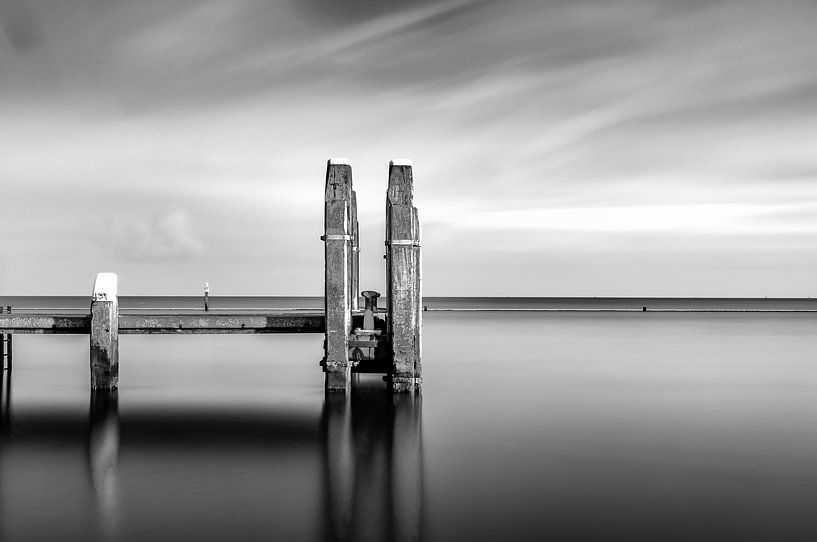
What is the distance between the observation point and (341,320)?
12.9 metres

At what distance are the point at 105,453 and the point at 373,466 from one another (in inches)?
150

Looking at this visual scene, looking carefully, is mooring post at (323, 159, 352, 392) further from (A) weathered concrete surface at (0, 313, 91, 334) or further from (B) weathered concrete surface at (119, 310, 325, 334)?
(A) weathered concrete surface at (0, 313, 91, 334)

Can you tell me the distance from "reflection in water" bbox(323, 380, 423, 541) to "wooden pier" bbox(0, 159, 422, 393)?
577 millimetres

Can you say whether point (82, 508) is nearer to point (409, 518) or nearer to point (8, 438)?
point (409, 518)

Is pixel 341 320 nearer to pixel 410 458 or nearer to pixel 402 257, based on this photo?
pixel 402 257

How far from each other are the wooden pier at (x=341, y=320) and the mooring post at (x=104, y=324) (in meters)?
0.02

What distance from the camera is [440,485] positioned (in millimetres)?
8664

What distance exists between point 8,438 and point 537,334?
3231cm

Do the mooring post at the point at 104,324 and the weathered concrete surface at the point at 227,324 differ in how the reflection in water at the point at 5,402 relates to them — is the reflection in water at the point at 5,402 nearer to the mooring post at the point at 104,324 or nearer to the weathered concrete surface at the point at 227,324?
the mooring post at the point at 104,324

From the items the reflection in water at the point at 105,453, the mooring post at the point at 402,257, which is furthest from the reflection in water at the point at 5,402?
the mooring post at the point at 402,257

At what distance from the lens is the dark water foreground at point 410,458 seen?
7.24 metres

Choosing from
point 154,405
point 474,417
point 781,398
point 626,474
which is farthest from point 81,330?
point 781,398

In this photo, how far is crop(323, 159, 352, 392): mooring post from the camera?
12773 mm

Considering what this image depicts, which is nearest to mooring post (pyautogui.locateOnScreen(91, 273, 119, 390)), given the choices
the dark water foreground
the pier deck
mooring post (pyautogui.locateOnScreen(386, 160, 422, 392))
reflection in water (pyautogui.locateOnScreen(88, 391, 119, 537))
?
the pier deck
